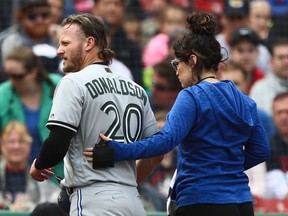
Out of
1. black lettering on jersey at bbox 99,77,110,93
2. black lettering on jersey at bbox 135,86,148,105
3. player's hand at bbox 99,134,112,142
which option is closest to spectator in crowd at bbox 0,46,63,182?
A: black lettering on jersey at bbox 135,86,148,105

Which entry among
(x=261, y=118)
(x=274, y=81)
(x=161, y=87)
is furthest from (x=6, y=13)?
(x=261, y=118)

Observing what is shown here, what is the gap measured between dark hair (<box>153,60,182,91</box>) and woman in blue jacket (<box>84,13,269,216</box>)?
357 cm

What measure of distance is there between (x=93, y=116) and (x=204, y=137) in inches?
21.6

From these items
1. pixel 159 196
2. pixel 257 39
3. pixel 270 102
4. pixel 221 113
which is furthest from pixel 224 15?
pixel 221 113

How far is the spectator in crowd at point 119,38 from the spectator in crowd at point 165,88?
58 cm

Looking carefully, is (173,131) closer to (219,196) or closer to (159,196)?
(219,196)

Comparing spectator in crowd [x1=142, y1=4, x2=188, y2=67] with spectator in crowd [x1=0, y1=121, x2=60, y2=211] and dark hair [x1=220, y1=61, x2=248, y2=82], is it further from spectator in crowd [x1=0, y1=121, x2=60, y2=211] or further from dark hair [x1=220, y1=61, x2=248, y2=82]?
spectator in crowd [x1=0, y1=121, x2=60, y2=211]

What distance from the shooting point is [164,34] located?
9242mm

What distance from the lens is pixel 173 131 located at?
4.16m

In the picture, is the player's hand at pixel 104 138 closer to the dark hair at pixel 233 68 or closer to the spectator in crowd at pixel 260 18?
the dark hair at pixel 233 68

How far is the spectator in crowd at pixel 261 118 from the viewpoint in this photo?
7.36 m

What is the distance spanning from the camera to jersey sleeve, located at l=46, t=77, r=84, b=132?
4.20 m

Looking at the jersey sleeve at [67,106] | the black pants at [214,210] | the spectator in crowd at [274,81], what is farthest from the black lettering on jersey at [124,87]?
the spectator in crowd at [274,81]

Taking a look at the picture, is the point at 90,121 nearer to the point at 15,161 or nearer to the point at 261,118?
the point at 15,161
